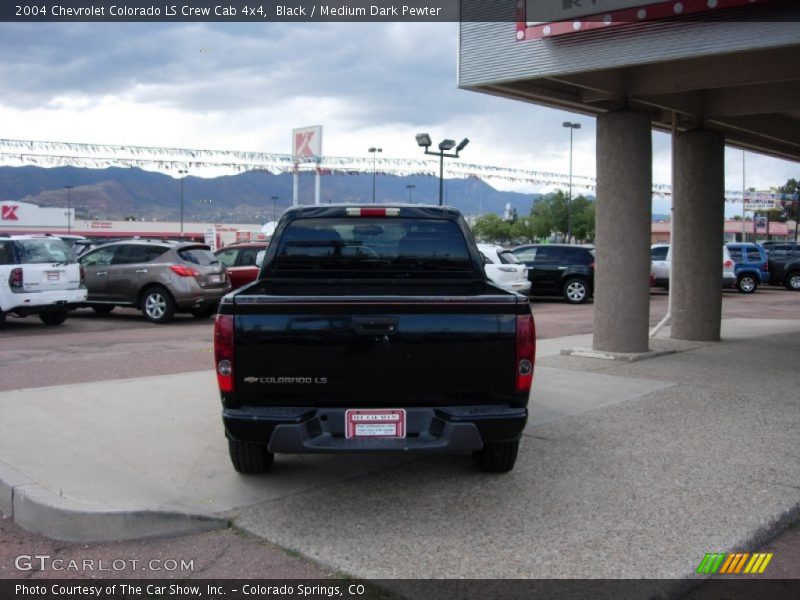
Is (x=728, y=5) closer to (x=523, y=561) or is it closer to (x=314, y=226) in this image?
(x=314, y=226)

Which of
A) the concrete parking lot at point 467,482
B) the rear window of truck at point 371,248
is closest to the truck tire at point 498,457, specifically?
the concrete parking lot at point 467,482

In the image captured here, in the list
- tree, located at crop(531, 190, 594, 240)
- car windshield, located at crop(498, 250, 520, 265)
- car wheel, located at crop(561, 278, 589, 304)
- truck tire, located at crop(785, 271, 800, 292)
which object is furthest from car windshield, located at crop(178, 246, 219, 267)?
tree, located at crop(531, 190, 594, 240)

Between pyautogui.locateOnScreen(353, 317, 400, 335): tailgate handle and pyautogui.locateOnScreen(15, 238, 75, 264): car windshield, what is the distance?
37.1ft

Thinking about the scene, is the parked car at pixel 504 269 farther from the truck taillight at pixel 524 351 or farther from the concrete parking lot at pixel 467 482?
the truck taillight at pixel 524 351

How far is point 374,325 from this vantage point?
15.4 ft

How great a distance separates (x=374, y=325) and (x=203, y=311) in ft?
41.6

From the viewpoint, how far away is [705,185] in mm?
12438

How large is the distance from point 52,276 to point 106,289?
7.25ft

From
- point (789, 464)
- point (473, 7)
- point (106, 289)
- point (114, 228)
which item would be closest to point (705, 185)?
point (473, 7)

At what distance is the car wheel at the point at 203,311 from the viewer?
1625 centimetres

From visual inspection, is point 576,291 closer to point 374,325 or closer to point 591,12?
point 591,12

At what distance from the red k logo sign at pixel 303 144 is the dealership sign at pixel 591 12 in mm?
39279

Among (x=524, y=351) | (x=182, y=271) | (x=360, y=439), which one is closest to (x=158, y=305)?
(x=182, y=271)

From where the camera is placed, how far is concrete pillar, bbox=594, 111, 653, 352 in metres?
10.6
